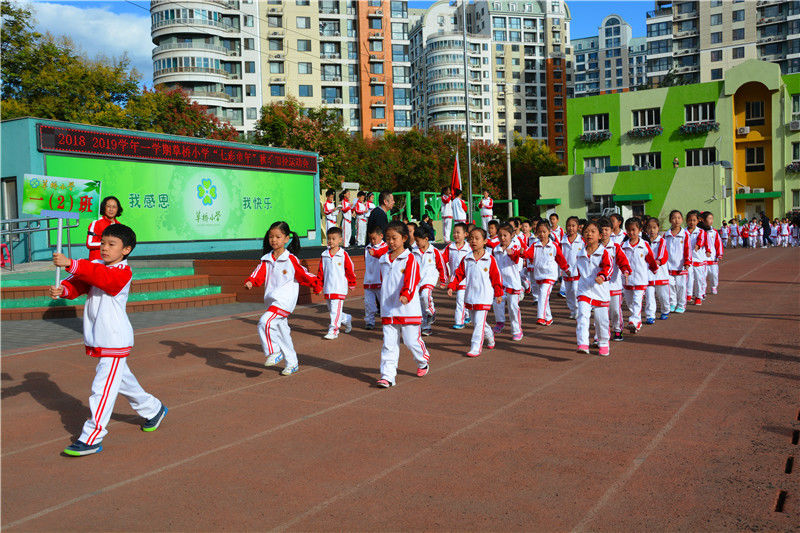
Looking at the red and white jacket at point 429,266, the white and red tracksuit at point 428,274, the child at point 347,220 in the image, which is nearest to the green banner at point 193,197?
the child at point 347,220

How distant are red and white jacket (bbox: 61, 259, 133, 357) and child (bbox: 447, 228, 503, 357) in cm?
436

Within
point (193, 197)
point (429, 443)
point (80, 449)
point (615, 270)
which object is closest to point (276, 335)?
point (80, 449)

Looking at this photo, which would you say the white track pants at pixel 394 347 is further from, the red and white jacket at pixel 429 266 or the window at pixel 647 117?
the window at pixel 647 117

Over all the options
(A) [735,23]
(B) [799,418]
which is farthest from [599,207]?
(B) [799,418]

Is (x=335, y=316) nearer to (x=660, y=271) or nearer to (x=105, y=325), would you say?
(x=105, y=325)

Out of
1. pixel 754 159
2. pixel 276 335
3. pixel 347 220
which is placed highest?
pixel 754 159

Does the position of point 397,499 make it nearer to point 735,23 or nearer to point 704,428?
point 704,428

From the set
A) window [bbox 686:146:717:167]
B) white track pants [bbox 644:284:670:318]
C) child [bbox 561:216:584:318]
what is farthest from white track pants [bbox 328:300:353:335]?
window [bbox 686:146:717:167]

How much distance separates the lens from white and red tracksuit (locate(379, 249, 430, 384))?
7281mm

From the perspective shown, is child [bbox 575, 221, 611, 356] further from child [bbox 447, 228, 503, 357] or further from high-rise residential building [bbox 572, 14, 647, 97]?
high-rise residential building [bbox 572, 14, 647, 97]

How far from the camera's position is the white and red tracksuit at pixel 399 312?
728cm

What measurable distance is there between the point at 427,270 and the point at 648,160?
48.1 meters

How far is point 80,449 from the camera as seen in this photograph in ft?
17.2

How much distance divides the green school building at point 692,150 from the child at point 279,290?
4352 cm
